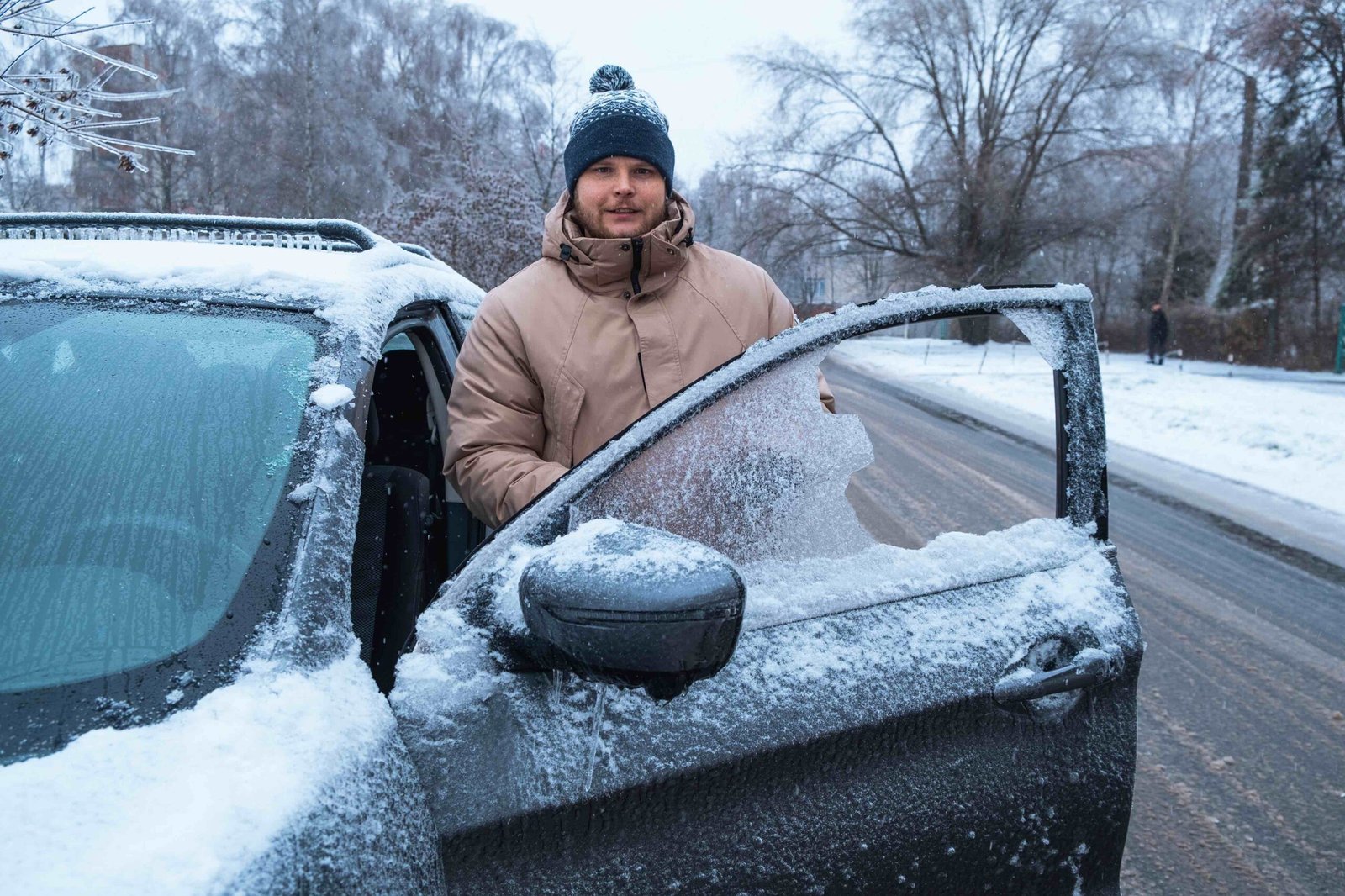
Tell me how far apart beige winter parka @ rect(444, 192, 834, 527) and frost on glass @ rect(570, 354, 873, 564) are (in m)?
0.55

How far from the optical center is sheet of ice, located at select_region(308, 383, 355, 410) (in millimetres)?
1422

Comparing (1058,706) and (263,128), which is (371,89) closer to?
(263,128)

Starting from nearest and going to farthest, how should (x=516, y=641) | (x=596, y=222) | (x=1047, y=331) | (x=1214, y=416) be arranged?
(x=516, y=641) → (x=1047, y=331) → (x=596, y=222) → (x=1214, y=416)

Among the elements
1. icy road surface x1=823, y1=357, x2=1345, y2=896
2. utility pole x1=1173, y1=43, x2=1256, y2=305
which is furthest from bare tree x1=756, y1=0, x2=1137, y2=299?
icy road surface x1=823, y1=357, x2=1345, y2=896

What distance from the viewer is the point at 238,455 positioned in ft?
4.57

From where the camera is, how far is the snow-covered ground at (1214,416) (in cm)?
852

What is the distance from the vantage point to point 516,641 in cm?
121

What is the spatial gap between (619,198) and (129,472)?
128 centimetres

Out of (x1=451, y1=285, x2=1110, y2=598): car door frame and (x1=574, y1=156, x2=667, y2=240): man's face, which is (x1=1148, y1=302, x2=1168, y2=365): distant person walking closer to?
(x1=574, y1=156, x2=667, y2=240): man's face

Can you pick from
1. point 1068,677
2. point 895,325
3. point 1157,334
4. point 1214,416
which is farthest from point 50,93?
point 1157,334

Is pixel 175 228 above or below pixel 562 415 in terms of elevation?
above

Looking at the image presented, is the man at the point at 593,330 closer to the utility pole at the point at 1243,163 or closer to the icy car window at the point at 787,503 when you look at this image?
the icy car window at the point at 787,503

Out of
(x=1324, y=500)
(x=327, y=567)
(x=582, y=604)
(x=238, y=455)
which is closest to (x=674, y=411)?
(x=582, y=604)

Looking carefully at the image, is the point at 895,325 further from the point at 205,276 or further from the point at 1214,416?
the point at 1214,416
